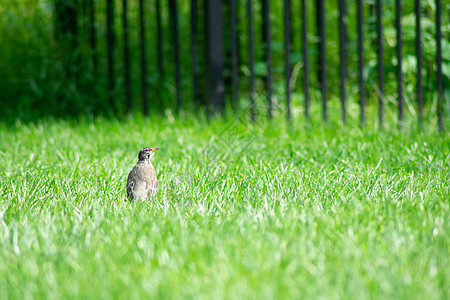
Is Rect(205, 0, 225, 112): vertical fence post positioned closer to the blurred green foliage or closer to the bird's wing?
the blurred green foliage

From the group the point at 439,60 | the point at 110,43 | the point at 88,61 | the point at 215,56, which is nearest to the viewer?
the point at 439,60

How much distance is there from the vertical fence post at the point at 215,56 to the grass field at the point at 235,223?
146 cm

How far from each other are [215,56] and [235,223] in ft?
11.2

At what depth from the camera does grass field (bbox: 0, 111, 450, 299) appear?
5.33 ft

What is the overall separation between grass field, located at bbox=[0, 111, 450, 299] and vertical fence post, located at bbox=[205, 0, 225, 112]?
1.46 meters

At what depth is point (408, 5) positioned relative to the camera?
20.9 ft

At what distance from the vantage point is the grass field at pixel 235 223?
1625 millimetres

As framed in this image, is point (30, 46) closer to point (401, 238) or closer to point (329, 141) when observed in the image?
point (329, 141)

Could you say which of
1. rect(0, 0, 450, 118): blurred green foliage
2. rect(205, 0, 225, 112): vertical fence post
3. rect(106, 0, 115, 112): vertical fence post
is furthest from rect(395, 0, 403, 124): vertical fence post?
rect(106, 0, 115, 112): vertical fence post

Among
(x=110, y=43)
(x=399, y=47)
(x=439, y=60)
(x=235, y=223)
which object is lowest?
(x=235, y=223)

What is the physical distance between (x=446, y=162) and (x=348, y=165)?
0.56m

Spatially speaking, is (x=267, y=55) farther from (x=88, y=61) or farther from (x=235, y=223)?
(x=235, y=223)

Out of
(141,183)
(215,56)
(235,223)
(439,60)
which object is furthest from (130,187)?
(215,56)

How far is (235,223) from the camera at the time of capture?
84.8 inches
